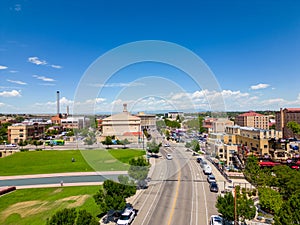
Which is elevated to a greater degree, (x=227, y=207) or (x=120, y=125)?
(x=120, y=125)

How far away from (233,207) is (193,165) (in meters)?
7.74

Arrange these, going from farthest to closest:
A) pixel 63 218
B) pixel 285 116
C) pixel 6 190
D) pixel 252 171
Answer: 1. pixel 285 116
2. pixel 252 171
3. pixel 6 190
4. pixel 63 218

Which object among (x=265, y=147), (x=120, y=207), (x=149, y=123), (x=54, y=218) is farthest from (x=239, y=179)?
(x=149, y=123)

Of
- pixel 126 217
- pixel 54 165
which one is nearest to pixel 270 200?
pixel 126 217

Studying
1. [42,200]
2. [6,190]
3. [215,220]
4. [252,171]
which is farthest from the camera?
[252,171]

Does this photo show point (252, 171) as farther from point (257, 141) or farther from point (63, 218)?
point (63, 218)

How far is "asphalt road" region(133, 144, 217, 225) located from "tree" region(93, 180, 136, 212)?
0.79m

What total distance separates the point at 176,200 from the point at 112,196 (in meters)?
2.69

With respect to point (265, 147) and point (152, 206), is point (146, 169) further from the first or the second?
point (265, 147)

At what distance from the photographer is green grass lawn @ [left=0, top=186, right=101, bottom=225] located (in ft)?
21.6

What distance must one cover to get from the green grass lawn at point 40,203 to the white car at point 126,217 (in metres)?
1.10

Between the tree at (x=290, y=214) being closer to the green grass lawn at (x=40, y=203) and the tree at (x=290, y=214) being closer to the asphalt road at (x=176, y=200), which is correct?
the asphalt road at (x=176, y=200)

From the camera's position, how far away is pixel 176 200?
7.59 m

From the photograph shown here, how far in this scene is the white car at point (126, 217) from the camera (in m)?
5.80
